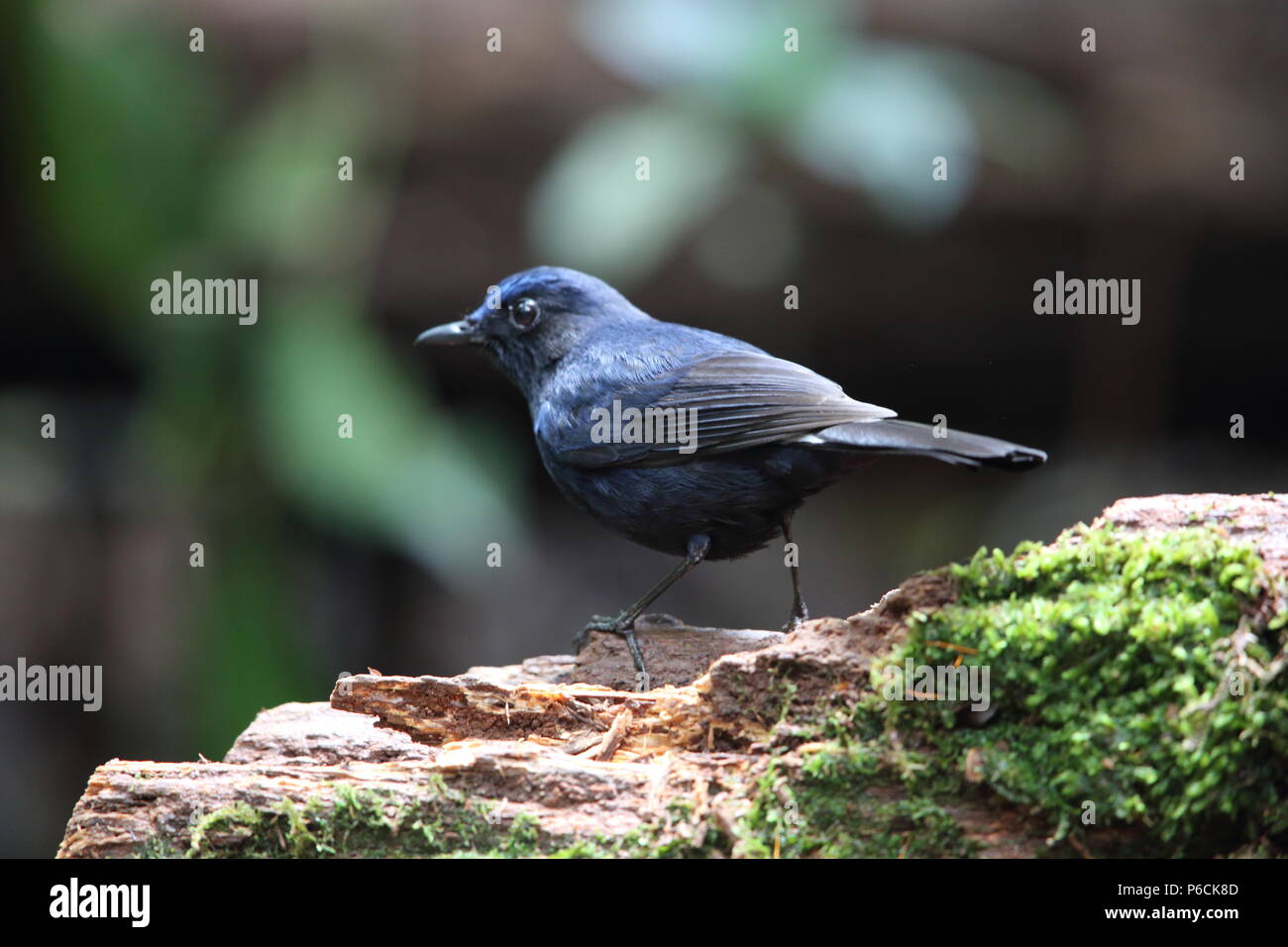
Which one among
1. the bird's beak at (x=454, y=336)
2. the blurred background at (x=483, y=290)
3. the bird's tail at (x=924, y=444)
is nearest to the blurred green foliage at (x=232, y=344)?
the blurred background at (x=483, y=290)

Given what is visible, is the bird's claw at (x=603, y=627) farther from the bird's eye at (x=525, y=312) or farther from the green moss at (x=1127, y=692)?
the green moss at (x=1127, y=692)

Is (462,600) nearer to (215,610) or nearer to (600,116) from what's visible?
(215,610)

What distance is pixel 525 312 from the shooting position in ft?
16.3

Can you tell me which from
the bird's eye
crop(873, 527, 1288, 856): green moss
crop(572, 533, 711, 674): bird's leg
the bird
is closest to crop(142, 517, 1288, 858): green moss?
crop(873, 527, 1288, 856): green moss

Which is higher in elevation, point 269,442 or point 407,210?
point 407,210

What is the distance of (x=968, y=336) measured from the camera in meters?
7.95

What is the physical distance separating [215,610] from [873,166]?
385 cm

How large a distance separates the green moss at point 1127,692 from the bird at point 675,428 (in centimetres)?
105

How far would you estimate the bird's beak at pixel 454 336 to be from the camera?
5109mm

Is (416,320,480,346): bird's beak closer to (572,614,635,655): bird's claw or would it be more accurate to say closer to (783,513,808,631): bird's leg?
(572,614,635,655): bird's claw

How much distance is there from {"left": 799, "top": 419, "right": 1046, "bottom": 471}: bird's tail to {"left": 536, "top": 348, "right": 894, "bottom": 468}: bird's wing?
67mm

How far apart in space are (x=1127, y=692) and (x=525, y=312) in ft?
10.0

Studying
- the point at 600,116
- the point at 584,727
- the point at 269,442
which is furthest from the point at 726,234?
the point at 584,727

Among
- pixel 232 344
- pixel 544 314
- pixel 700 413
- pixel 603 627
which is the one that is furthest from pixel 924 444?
pixel 232 344
